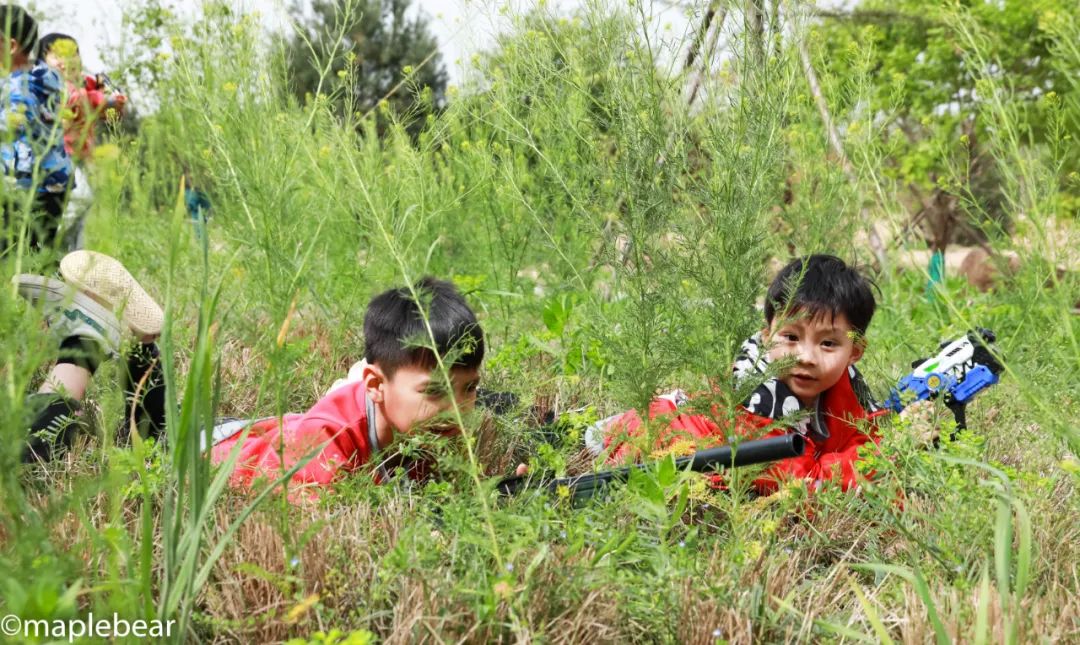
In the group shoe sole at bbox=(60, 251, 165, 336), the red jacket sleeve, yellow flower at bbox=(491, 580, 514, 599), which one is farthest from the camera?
shoe sole at bbox=(60, 251, 165, 336)

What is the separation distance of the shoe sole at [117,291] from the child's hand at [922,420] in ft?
5.60

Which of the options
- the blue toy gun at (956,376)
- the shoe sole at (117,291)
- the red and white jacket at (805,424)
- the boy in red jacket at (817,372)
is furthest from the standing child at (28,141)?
the blue toy gun at (956,376)

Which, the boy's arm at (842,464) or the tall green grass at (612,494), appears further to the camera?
the boy's arm at (842,464)

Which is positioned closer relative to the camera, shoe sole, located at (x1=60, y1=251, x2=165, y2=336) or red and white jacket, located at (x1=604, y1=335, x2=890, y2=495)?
red and white jacket, located at (x1=604, y1=335, x2=890, y2=495)

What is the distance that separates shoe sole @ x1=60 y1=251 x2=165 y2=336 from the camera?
92.2 inches

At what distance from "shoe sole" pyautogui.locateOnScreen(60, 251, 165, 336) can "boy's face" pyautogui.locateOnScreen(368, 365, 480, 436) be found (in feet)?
1.93

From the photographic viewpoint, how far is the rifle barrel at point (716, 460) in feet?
5.57

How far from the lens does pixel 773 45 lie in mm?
1863

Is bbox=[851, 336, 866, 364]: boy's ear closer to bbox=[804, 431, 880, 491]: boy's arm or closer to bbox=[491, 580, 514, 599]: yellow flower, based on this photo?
bbox=[804, 431, 880, 491]: boy's arm

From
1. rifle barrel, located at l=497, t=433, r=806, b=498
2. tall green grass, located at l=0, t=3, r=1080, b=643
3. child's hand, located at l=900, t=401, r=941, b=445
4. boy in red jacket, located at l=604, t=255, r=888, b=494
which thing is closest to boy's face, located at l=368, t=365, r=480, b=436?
tall green grass, located at l=0, t=3, r=1080, b=643

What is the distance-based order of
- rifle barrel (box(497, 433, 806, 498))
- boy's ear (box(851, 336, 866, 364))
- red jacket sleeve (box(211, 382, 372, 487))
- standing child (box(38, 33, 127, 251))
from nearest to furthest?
standing child (box(38, 33, 127, 251)), rifle barrel (box(497, 433, 806, 498)), red jacket sleeve (box(211, 382, 372, 487)), boy's ear (box(851, 336, 866, 364))

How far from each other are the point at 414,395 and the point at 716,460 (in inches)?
27.8

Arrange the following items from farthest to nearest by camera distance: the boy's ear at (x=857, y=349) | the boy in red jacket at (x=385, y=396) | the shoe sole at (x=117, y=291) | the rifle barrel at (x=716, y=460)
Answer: the boy's ear at (x=857, y=349) < the shoe sole at (x=117, y=291) < the boy in red jacket at (x=385, y=396) < the rifle barrel at (x=716, y=460)

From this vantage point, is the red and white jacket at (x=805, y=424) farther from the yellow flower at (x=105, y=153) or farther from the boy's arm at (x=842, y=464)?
the yellow flower at (x=105, y=153)
